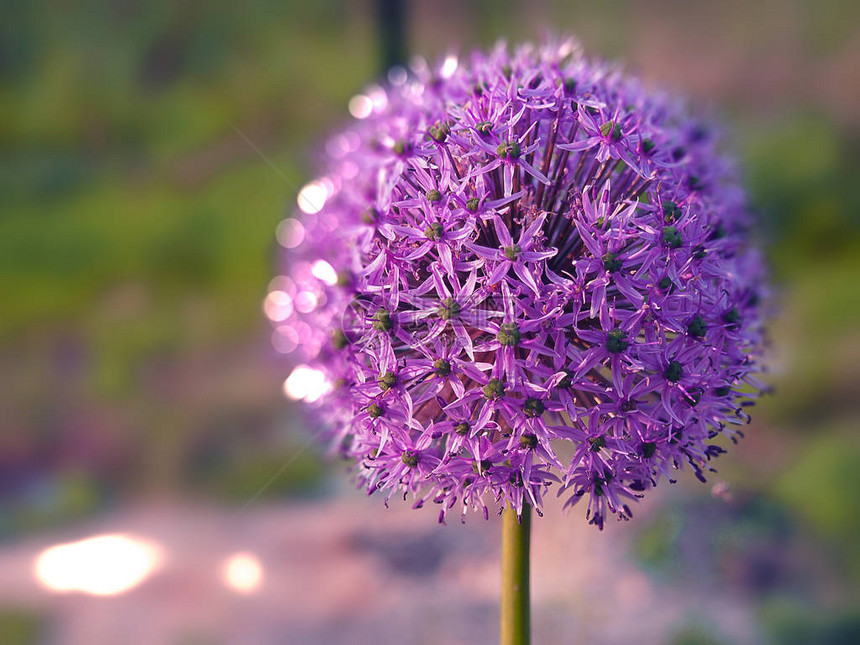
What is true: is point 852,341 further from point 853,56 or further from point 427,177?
point 427,177

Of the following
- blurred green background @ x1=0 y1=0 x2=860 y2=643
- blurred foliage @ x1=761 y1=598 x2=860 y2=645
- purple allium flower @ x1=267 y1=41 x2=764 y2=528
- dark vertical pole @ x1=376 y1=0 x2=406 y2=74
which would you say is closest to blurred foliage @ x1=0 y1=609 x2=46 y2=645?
blurred green background @ x1=0 y1=0 x2=860 y2=643

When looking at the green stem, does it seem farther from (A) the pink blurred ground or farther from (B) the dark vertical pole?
(B) the dark vertical pole

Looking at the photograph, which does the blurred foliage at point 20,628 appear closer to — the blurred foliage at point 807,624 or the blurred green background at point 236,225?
the blurred green background at point 236,225

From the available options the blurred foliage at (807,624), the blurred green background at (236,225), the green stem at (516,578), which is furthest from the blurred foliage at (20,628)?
the blurred foliage at (807,624)

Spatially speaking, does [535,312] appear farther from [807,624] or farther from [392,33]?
[392,33]

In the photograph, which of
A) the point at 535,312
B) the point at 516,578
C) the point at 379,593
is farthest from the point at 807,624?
the point at 535,312
